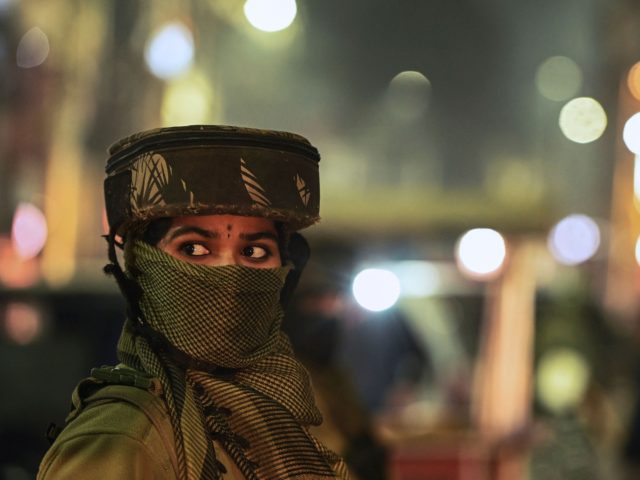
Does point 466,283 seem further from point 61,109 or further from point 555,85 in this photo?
point 555,85

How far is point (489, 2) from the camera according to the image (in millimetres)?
15750

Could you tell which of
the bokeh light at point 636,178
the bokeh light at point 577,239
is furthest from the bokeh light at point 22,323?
the bokeh light at point 636,178

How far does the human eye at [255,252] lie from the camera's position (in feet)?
10.1

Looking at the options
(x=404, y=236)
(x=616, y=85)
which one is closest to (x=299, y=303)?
(x=404, y=236)

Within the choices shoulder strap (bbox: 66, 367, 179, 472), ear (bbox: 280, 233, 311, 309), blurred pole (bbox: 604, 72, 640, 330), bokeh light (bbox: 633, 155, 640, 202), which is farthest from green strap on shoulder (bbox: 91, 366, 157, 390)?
bokeh light (bbox: 633, 155, 640, 202)

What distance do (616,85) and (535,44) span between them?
20.8 m

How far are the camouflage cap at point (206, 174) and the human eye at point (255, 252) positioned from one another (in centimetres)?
10

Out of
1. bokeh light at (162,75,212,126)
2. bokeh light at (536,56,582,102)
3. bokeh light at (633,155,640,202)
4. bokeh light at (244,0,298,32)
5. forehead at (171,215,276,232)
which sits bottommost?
A: forehead at (171,215,276,232)

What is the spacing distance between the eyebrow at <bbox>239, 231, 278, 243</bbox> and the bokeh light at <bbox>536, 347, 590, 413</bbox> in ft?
24.0

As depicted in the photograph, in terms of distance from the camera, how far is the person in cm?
278

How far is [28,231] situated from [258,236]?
38.2 feet

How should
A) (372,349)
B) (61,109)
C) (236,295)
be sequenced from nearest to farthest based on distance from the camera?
(236,295) < (372,349) < (61,109)

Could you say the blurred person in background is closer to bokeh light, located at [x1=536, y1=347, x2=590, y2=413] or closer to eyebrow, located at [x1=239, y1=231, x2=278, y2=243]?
eyebrow, located at [x1=239, y1=231, x2=278, y2=243]

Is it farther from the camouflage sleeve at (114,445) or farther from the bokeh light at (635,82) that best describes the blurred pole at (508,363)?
the bokeh light at (635,82)
